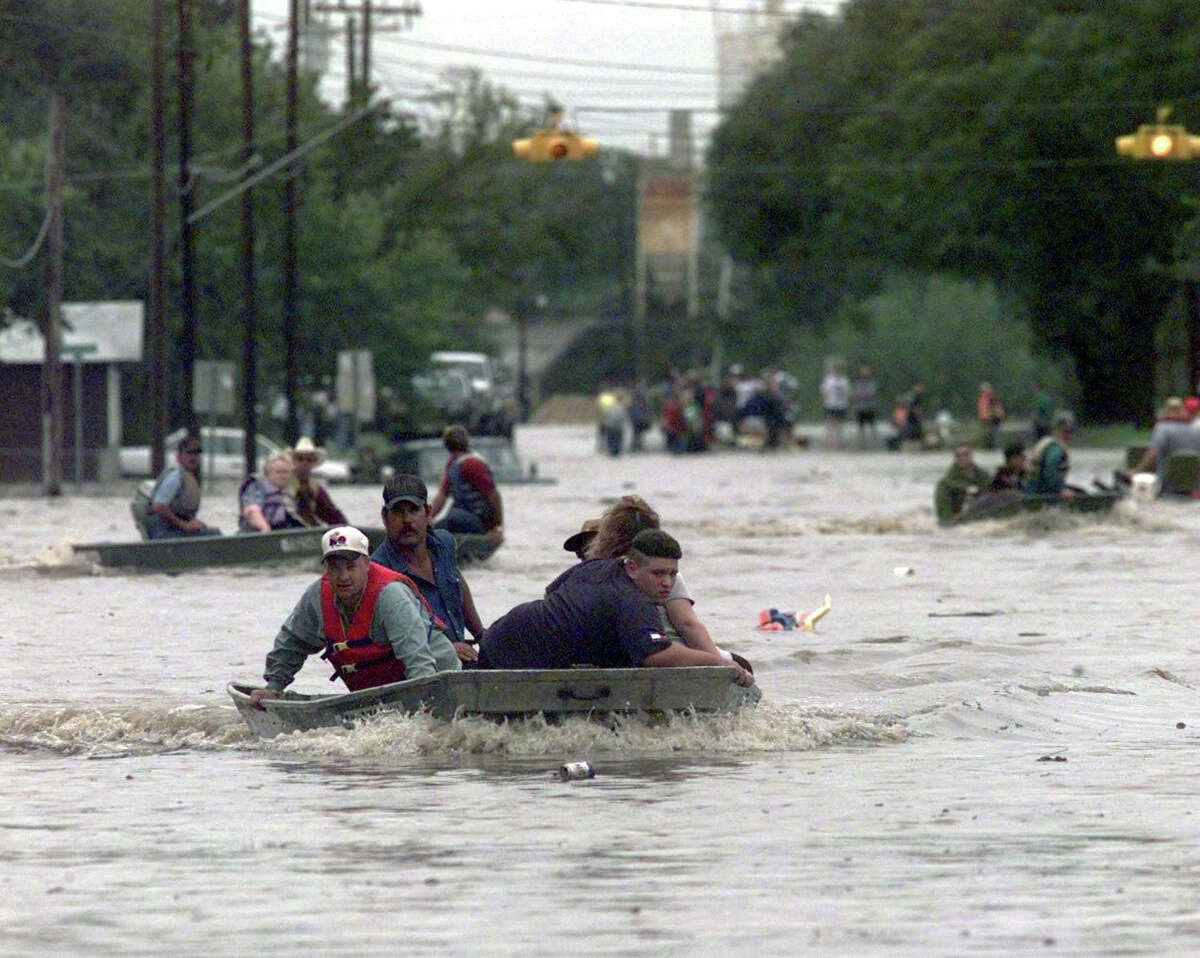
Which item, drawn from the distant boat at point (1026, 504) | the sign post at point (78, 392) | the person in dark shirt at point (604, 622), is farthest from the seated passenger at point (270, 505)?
the sign post at point (78, 392)

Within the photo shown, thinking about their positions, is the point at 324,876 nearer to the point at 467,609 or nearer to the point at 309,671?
the point at 467,609

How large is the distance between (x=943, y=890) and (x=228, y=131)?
5489 cm

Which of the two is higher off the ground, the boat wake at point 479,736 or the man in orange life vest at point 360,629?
the man in orange life vest at point 360,629

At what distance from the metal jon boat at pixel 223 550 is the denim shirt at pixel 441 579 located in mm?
11084

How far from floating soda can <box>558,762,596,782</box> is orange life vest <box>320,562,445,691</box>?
1209 millimetres

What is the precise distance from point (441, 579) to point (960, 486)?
1986 centimetres

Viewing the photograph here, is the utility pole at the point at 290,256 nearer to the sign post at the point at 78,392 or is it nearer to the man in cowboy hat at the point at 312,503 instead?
the sign post at the point at 78,392

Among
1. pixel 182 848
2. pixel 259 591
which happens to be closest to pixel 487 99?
pixel 259 591

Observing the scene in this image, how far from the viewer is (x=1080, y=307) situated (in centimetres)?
6888

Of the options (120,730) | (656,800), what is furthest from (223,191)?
(656,800)

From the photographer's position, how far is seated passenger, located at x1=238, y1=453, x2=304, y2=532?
26609 millimetres

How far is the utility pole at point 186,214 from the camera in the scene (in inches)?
1790

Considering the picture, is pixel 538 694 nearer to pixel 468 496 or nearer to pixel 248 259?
pixel 468 496

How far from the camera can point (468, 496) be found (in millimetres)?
27031
